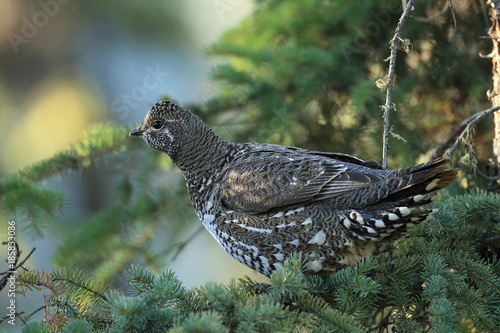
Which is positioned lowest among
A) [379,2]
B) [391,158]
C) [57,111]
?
[391,158]

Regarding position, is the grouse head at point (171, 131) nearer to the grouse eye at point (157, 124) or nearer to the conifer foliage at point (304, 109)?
the grouse eye at point (157, 124)

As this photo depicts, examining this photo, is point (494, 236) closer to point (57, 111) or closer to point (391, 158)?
point (391, 158)

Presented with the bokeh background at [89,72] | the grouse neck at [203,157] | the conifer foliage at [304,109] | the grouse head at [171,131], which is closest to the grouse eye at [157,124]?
the grouse head at [171,131]

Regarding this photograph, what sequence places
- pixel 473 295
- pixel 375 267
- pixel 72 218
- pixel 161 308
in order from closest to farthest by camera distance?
pixel 161 308
pixel 473 295
pixel 375 267
pixel 72 218

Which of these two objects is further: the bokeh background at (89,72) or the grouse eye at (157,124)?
the bokeh background at (89,72)

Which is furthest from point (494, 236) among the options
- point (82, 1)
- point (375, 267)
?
point (82, 1)

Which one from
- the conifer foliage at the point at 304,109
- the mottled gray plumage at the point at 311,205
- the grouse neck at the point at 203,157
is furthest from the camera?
the conifer foliage at the point at 304,109

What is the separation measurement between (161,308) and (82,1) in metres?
11.0

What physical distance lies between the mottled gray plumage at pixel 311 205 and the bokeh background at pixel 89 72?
5657 mm

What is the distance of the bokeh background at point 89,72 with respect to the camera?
9.89m

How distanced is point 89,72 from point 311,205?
32.3ft

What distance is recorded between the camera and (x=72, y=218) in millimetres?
7309

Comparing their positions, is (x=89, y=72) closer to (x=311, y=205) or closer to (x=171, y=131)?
(x=171, y=131)

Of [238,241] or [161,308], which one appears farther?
[238,241]
